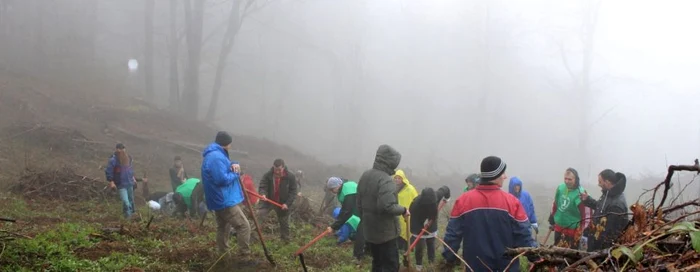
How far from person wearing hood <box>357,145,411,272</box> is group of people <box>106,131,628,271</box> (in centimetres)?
1

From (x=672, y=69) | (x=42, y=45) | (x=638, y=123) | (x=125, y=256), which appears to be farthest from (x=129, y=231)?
(x=672, y=69)

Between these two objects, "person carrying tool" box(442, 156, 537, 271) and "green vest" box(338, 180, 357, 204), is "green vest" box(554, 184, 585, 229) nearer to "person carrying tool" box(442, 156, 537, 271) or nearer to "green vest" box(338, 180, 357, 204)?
"green vest" box(338, 180, 357, 204)

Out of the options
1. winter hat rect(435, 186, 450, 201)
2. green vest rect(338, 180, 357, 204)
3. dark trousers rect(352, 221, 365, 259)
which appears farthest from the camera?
green vest rect(338, 180, 357, 204)

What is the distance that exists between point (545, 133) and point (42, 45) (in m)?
48.5

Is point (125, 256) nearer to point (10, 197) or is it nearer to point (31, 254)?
point (31, 254)

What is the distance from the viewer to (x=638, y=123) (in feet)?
225

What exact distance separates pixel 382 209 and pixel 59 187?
8528 millimetres

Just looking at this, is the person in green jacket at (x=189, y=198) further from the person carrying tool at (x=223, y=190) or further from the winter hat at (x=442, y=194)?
the winter hat at (x=442, y=194)

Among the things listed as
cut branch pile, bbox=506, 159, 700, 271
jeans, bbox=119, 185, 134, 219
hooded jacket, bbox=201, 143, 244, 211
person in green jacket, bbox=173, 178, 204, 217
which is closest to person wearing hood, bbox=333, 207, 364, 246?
hooded jacket, bbox=201, 143, 244, 211

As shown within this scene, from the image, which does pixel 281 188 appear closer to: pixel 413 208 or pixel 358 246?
pixel 358 246

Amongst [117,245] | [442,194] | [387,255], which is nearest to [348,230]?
[442,194]

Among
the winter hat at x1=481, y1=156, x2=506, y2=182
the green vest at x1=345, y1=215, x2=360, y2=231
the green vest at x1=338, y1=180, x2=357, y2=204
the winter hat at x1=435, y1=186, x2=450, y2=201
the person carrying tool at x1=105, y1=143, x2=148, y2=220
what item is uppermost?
the winter hat at x1=481, y1=156, x2=506, y2=182

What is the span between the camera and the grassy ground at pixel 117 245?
5.57m

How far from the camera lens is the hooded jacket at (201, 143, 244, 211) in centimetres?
643
